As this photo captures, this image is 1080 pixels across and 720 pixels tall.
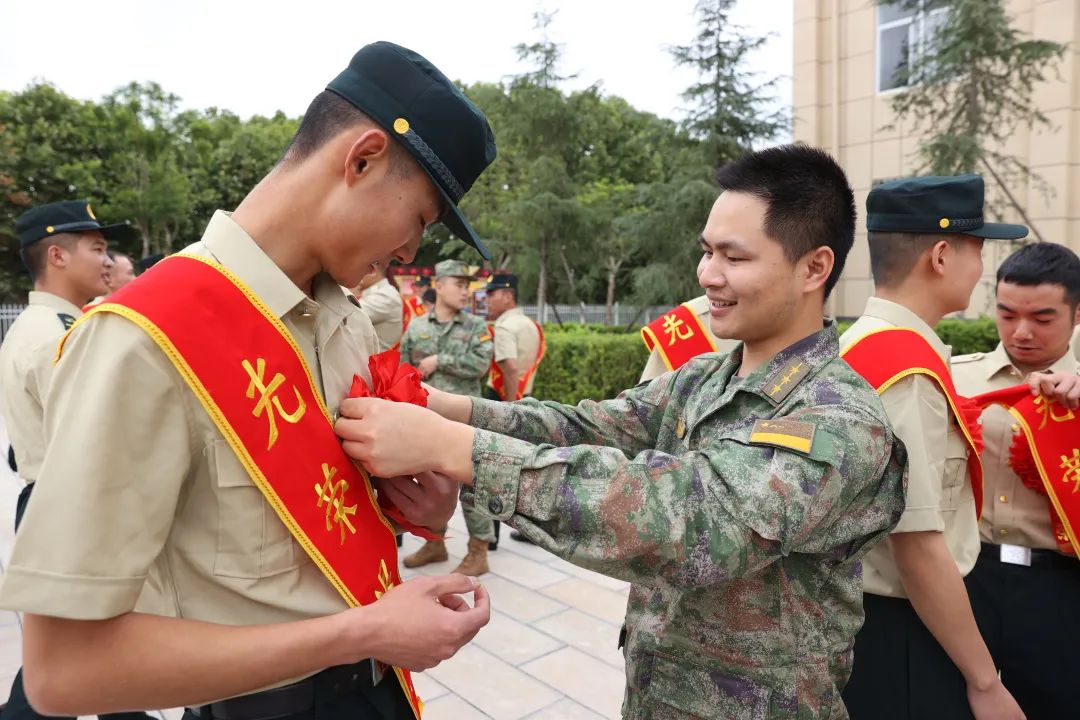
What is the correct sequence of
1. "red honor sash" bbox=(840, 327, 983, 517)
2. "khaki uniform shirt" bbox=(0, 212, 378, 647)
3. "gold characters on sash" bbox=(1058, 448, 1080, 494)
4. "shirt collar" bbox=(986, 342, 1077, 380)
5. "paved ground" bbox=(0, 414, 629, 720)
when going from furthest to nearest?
"paved ground" bbox=(0, 414, 629, 720)
"shirt collar" bbox=(986, 342, 1077, 380)
"gold characters on sash" bbox=(1058, 448, 1080, 494)
"red honor sash" bbox=(840, 327, 983, 517)
"khaki uniform shirt" bbox=(0, 212, 378, 647)

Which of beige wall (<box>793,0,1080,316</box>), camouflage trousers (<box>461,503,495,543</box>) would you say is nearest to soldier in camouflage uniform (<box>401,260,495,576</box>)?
camouflage trousers (<box>461,503,495,543</box>)

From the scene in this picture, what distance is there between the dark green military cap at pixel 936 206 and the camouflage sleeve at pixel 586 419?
0.86m

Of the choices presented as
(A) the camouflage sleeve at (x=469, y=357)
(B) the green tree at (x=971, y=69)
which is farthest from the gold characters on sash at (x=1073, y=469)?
(B) the green tree at (x=971, y=69)

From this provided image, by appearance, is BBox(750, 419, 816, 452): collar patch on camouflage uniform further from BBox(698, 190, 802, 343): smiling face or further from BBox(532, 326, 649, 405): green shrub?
BBox(532, 326, 649, 405): green shrub

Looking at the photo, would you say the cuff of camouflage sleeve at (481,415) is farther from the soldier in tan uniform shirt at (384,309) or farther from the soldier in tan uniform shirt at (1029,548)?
the soldier in tan uniform shirt at (384,309)

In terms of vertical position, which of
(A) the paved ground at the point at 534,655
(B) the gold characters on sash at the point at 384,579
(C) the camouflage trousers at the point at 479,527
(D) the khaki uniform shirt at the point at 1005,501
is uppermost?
(B) the gold characters on sash at the point at 384,579

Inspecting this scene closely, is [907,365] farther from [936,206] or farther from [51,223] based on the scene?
[51,223]

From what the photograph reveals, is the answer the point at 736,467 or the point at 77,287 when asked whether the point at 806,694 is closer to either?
the point at 736,467

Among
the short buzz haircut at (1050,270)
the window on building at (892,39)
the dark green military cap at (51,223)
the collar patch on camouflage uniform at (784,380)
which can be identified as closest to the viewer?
the collar patch on camouflage uniform at (784,380)

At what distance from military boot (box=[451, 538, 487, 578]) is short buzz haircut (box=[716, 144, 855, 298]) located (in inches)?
144

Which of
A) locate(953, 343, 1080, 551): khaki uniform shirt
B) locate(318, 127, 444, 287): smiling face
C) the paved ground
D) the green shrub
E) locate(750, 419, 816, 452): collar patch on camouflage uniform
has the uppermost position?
locate(318, 127, 444, 287): smiling face

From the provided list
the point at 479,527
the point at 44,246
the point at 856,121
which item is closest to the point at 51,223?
the point at 44,246

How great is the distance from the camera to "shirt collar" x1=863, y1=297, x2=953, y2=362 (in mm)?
1982

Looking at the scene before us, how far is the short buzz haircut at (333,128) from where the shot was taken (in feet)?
4.07
